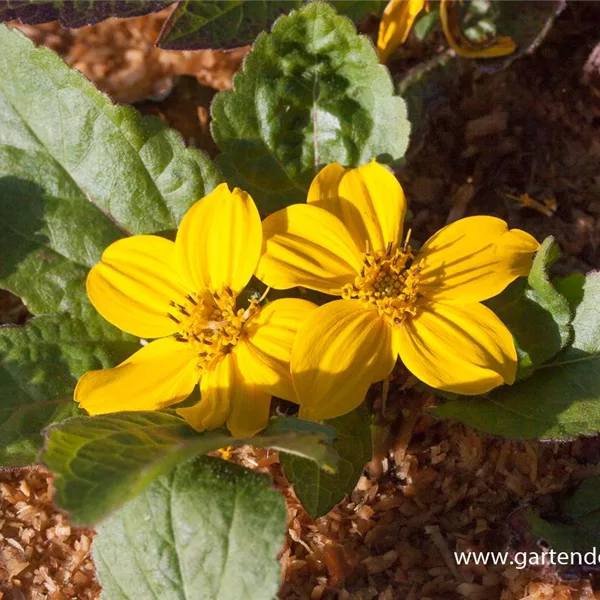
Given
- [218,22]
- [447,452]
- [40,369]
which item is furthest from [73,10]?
[447,452]

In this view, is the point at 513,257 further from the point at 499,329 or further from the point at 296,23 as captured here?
the point at 296,23

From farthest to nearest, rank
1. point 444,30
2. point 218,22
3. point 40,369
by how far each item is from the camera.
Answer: point 444,30, point 218,22, point 40,369

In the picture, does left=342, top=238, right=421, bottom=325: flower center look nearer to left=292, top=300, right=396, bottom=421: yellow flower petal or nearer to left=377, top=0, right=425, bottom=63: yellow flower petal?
left=292, top=300, right=396, bottom=421: yellow flower petal

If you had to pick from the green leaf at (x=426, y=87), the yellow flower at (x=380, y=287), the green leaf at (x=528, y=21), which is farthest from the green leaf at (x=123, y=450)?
the green leaf at (x=528, y=21)

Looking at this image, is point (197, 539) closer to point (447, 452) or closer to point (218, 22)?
point (447, 452)

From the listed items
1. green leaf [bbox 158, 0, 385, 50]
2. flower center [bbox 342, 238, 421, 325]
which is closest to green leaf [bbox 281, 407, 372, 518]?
flower center [bbox 342, 238, 421, 325]
